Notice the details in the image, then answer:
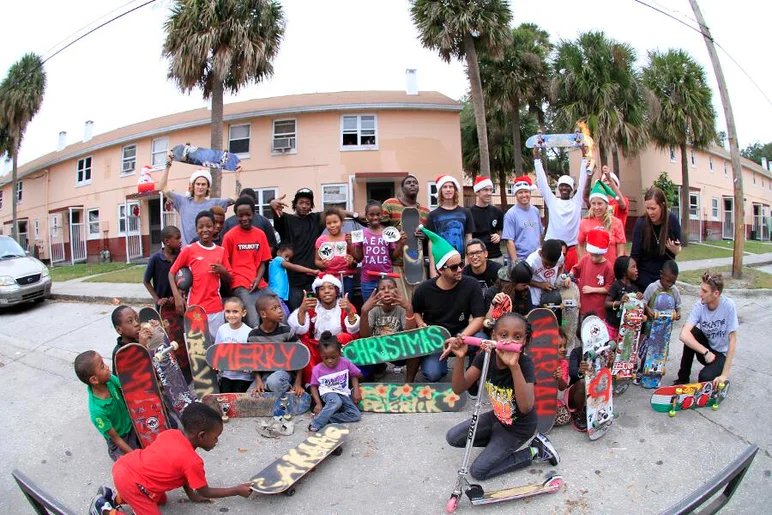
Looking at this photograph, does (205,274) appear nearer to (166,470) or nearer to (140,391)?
(140,391)

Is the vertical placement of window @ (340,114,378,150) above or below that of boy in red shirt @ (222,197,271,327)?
above

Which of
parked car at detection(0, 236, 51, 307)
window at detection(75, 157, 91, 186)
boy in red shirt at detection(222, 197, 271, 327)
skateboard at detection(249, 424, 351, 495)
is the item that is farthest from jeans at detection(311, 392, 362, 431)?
window at detection(75, 157, 91, 186)

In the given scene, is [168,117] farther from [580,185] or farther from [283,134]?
[580,185]

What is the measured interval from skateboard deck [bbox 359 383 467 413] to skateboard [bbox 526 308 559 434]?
2.80ft

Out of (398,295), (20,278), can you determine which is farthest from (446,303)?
(20,278)

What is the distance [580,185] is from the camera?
5531mm

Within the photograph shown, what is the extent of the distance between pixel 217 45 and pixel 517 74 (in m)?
10.2

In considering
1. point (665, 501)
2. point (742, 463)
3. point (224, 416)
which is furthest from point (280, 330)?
point (742, 463)

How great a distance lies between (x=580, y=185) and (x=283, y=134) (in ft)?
48.2

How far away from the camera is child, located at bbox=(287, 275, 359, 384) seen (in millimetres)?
4746

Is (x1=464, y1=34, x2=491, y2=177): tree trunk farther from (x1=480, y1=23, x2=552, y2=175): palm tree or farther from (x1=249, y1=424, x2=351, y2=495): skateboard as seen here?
(x1=249, y1=424, x2=351, y2=495): skateboard

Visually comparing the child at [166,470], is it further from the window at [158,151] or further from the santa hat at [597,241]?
the window at [158,151]

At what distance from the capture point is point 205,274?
4969 millimetres

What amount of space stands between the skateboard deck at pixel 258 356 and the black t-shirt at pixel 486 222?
2.64m
